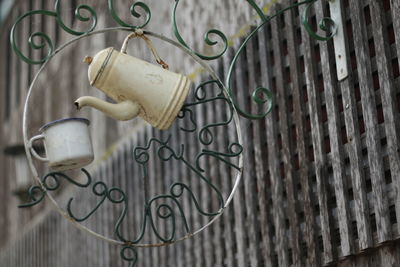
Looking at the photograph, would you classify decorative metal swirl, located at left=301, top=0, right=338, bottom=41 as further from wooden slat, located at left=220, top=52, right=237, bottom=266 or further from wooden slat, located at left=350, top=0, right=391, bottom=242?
wooden slat, located at left=220, top=52, right=237, bottom=266

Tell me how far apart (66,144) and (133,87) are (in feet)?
1.02

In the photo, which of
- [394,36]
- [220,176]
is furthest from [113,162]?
[394,36]

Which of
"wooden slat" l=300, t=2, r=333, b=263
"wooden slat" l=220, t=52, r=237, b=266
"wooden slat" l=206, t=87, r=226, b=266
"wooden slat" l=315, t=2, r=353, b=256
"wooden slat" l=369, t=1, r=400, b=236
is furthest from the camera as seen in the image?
"wooden slat" l=206, t=87, r=226, b=266

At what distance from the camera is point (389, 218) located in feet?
11.3

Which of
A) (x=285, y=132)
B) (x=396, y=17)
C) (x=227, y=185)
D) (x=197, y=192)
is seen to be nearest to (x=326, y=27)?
(x=396, y=17)

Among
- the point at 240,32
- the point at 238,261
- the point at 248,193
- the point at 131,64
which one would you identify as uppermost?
the point at 240,32

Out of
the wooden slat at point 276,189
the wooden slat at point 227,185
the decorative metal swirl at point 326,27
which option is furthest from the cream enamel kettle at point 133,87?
the wooden slat at point 227,185

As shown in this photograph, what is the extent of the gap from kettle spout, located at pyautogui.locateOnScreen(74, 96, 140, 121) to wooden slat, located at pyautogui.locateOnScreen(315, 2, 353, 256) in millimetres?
962

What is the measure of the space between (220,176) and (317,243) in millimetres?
1149

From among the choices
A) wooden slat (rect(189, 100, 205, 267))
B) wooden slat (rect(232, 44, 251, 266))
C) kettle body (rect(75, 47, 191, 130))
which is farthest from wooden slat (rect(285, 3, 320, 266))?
wooden slat (rect(189, 100, 205, 267))

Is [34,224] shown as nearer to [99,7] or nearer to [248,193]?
[99,7]

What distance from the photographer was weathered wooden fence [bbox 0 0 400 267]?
11.7 feet

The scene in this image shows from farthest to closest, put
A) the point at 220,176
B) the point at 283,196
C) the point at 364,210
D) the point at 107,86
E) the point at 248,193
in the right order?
the point at 220,176 → the point at 248,193 → the point at 283,196 → the point at 364,210 → the point at 107,86

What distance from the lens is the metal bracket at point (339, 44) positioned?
12.6ft
